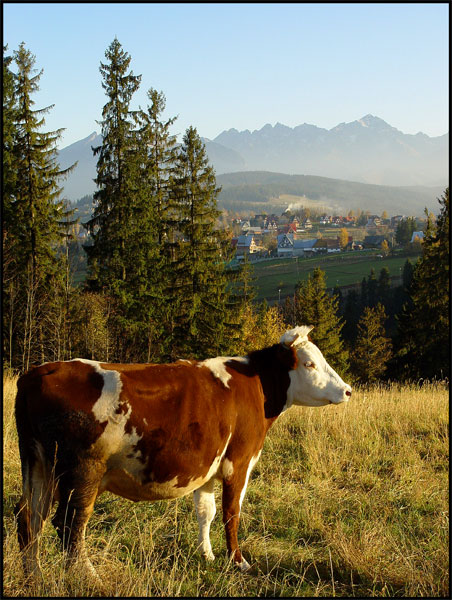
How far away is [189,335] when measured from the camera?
3791cm

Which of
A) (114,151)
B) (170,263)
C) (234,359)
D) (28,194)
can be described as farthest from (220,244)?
(234,359)

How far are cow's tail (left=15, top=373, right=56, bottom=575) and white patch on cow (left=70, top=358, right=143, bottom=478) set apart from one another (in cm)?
55

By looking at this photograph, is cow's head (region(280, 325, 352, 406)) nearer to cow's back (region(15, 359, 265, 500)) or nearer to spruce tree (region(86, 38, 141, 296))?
cow's back (region(15, 359, 265, 500))

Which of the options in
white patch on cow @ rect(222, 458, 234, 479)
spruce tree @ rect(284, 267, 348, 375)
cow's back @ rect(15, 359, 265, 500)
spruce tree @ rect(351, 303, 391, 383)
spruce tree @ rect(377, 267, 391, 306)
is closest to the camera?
cow's back @ rect(15, 359, 265, 500)

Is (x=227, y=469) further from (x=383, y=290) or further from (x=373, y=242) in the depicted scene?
(x=373, y=242)

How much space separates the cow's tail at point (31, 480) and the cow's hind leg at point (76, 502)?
0.51 feet

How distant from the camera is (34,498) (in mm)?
4680

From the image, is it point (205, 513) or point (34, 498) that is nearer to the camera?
point (34, 498)

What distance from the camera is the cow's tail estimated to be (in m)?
4.62

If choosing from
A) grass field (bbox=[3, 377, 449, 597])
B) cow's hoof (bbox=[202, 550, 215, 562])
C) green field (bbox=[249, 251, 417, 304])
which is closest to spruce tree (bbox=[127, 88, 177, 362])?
grass field (bbox=[3, 377, 449, 597])

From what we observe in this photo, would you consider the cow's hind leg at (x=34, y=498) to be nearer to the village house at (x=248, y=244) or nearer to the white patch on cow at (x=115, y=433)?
the white patch on cow at (x=115, y=433)

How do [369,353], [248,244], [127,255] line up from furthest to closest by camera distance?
[248,244]
[369,353]
[127,255]

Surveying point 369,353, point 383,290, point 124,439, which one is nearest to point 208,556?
point 124,439

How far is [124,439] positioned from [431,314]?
39.8 metres
